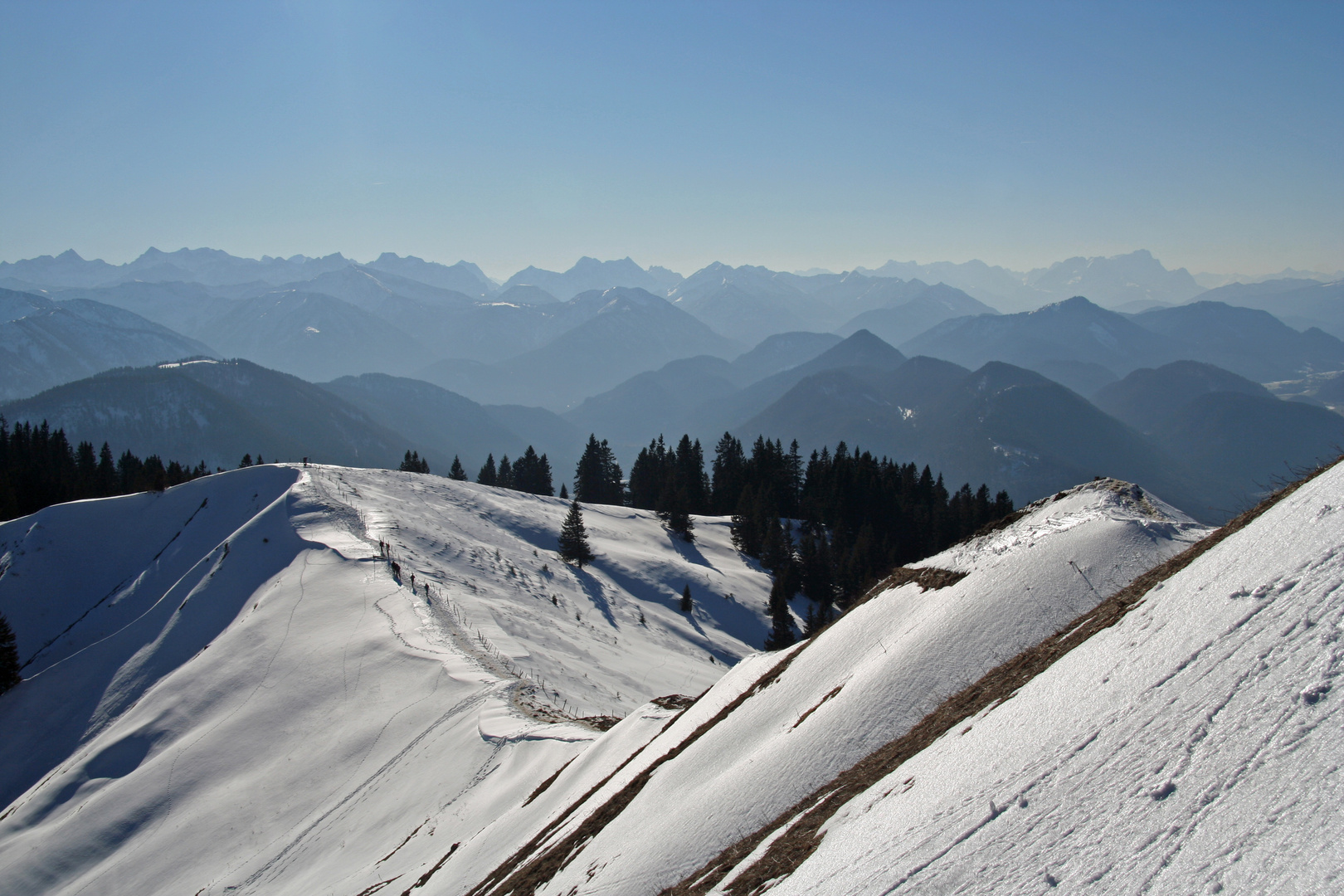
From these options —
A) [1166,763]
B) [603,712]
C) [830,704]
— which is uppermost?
[1166,763]

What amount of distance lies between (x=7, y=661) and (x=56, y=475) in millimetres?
56783

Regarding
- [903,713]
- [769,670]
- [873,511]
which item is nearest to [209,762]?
[769,670]

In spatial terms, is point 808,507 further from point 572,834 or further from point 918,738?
point 918,738

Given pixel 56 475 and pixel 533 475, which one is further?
pixel 533 475

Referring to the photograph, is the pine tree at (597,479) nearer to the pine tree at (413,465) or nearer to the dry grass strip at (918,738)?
the pine tree at (413,465)

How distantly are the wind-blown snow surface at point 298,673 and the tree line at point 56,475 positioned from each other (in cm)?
2267

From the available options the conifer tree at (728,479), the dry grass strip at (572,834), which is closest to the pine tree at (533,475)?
the conifer tree at (728,479)

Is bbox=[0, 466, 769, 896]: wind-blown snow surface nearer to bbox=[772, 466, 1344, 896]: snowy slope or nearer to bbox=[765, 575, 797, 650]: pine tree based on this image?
bbox=[765, 575, 797, 650]: pine tree

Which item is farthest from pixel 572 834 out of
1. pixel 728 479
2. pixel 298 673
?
pixel 728 479

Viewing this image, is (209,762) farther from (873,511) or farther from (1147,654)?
(873,511)

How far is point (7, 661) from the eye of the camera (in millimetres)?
32281

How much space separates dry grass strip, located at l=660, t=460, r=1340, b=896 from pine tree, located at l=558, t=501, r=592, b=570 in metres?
42.5

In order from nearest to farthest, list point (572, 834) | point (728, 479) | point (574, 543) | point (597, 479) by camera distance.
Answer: point (572, 834) → point (574, 543) → point (597, 479) → point (728, 479)

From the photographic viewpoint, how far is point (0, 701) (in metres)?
31.5
